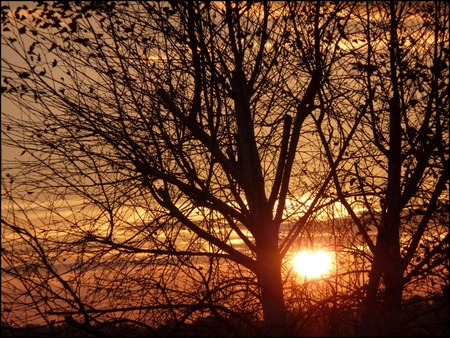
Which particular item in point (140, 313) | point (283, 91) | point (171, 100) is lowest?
point (140, 313)

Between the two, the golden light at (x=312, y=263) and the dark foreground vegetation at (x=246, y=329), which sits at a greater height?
the golden light at (x=312, y=263)

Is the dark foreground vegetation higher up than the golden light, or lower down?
lower down

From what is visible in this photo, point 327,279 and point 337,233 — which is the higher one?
point 337,233

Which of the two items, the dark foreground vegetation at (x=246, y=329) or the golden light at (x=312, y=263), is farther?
the golden light at (x=312, y=263)

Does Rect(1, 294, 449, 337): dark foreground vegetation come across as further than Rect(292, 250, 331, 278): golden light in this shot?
No

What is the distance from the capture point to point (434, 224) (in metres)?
10.9

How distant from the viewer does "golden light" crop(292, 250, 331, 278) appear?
11.5 metres

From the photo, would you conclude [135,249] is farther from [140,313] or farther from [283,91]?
[283,91]

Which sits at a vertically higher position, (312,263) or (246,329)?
(312,263)

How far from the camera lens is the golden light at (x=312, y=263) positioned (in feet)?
37.7

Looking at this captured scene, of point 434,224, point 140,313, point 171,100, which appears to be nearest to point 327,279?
point 434,224

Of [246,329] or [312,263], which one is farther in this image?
[312,263]

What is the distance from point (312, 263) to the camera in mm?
11719

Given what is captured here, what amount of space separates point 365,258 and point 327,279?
33.8 inches
